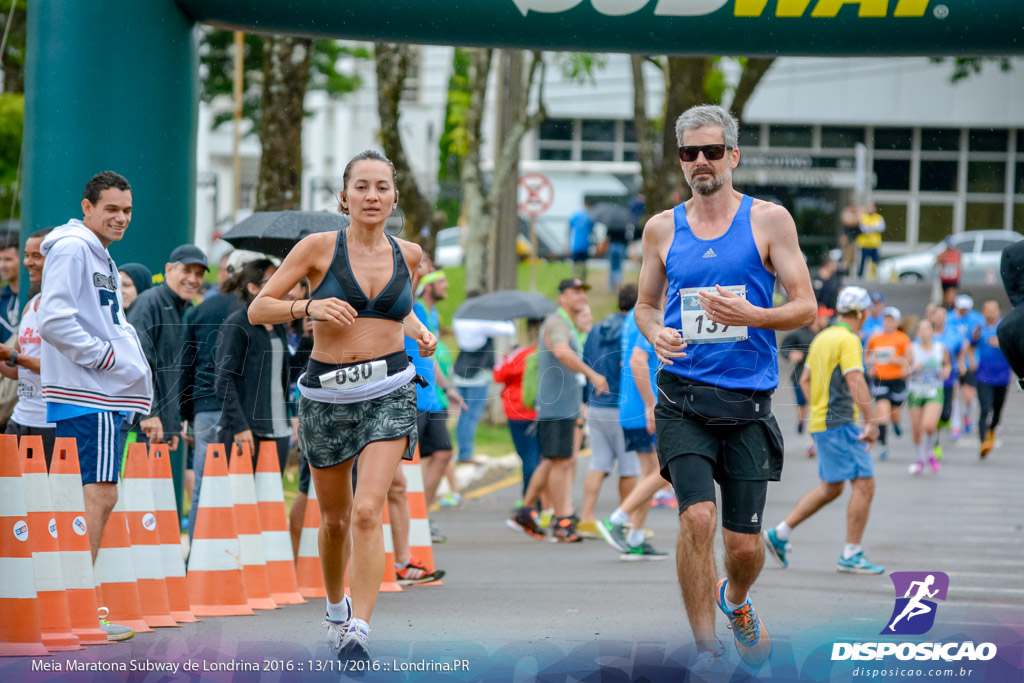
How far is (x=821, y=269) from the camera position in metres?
16.9

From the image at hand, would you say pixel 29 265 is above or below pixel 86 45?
below

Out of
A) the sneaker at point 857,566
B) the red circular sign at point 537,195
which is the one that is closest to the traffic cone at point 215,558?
the sneaker at point 857,566

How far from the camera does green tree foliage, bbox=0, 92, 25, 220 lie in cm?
1912

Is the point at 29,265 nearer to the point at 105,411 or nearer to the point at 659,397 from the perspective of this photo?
the point at 105,411

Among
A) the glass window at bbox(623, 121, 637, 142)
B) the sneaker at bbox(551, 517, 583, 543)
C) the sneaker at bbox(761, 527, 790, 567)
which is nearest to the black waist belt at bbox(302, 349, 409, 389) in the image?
the sneaker at bbox(761, 527, 790, 567)

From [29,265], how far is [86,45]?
1.29m

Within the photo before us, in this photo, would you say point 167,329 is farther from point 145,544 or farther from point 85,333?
point 85,333

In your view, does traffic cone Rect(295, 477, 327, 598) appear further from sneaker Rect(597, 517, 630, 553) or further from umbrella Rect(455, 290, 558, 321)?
umbrella Rect(455, 290, 558, 321)

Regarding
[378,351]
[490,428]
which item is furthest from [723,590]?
[490,428]

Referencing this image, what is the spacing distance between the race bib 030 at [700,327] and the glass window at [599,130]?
40.0 metres

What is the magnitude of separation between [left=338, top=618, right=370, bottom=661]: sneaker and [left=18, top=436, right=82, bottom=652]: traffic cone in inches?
51.0

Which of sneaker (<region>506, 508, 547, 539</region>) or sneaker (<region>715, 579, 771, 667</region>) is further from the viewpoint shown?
sneaker (<region>506, 508, 547, 539</region>)

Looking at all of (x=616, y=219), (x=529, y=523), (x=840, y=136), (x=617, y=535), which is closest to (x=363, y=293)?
(x=617, y=535)

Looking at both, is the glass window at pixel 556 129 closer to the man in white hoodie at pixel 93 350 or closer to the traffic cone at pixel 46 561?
the man in white hoodie at pixel 93 350
